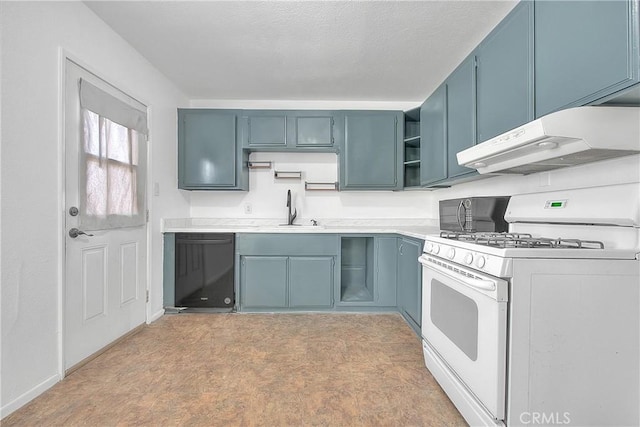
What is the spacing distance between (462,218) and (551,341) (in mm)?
1250

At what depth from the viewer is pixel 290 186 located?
11.8 feet

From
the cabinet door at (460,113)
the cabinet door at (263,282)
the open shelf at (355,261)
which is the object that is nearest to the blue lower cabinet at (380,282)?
the open shelf at (355,261)

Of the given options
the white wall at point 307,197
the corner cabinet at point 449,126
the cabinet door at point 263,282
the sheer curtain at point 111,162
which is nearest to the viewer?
the sheer curtain at point 111,162

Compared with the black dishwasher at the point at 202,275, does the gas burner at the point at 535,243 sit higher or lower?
higher

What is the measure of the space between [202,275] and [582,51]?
325cm

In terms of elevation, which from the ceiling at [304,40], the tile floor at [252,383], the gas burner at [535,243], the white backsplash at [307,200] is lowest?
the tile floor at [252,383]

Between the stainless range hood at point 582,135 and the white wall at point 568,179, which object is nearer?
the stainless range hood at point 582,135

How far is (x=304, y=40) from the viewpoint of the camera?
2281mm

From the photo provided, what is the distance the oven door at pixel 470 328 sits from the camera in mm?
1142

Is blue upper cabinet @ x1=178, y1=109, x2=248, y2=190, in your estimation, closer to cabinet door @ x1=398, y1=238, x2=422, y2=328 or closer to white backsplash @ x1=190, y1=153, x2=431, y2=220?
white backsplash @ x1=190, y1=153, x2=431, y2=220

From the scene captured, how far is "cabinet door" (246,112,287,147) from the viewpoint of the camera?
131 inches

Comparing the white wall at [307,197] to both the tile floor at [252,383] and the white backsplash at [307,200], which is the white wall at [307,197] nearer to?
the white backsplash at [307,200]

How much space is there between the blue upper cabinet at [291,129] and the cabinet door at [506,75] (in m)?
1.66

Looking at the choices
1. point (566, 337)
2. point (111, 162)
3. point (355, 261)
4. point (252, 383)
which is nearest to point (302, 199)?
point (355, 261)
